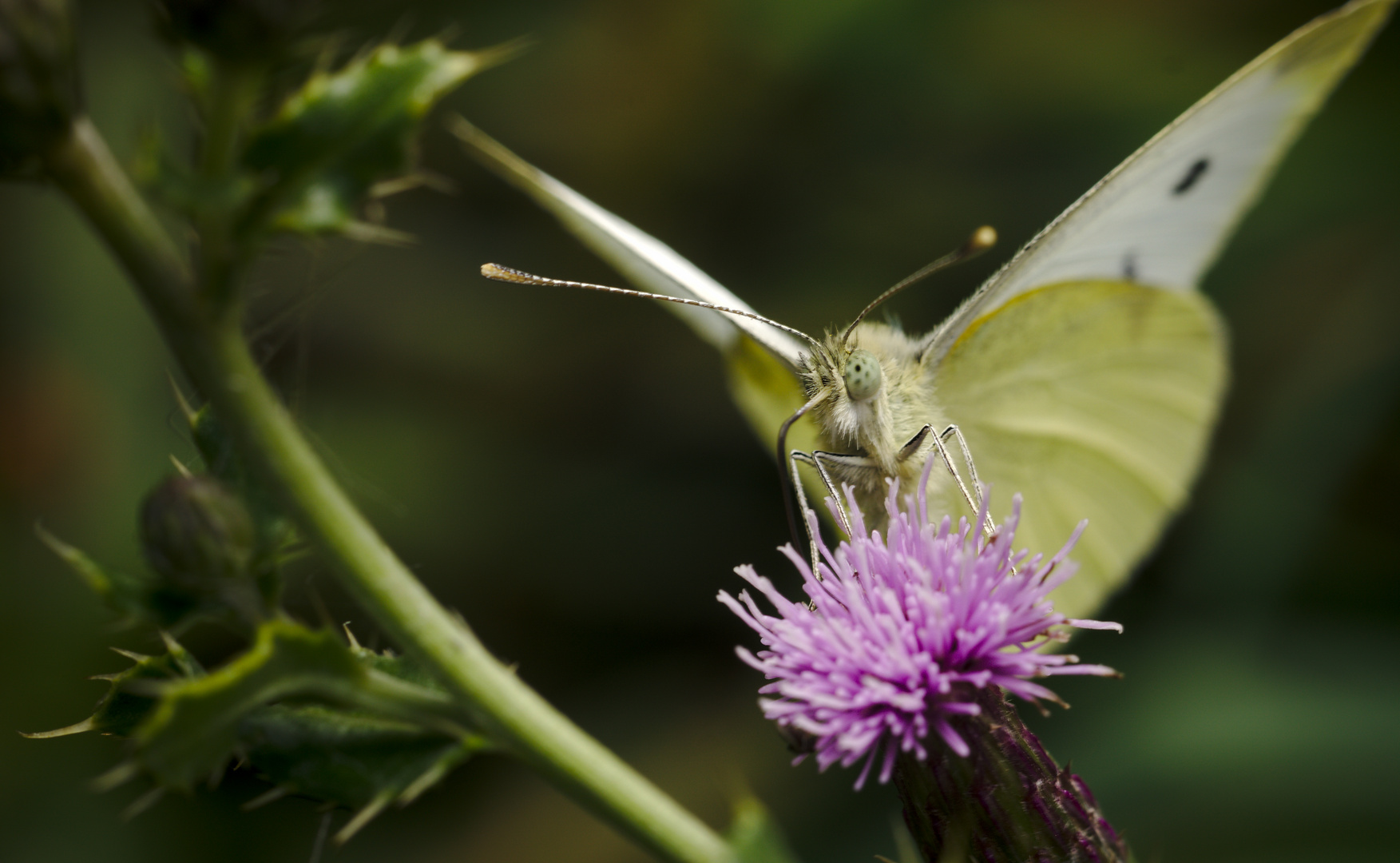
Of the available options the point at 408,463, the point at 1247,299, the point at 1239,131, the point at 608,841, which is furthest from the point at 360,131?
the point at 1247,299

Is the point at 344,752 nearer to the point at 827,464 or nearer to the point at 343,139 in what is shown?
the point at 343,139

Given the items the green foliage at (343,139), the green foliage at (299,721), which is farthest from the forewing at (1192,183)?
the green foliage at (299,721)

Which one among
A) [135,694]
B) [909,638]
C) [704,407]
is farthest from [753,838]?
[704,407]

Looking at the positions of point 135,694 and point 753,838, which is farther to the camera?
point 135,694

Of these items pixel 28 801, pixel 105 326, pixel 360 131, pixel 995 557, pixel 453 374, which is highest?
pixel 105 326

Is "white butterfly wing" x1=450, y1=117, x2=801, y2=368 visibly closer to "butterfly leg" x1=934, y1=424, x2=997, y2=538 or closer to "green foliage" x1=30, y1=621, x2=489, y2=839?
"butterfly leg" x1=934, y1=424, x2=997, y2=538

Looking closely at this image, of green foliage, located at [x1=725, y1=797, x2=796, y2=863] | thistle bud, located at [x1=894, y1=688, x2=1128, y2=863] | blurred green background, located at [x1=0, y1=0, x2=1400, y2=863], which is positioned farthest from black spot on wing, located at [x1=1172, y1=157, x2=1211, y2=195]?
green foliage, located at [x1=725, y1=797, x2=796, y2=863]

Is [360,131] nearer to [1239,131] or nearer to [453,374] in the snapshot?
[1239,131]
